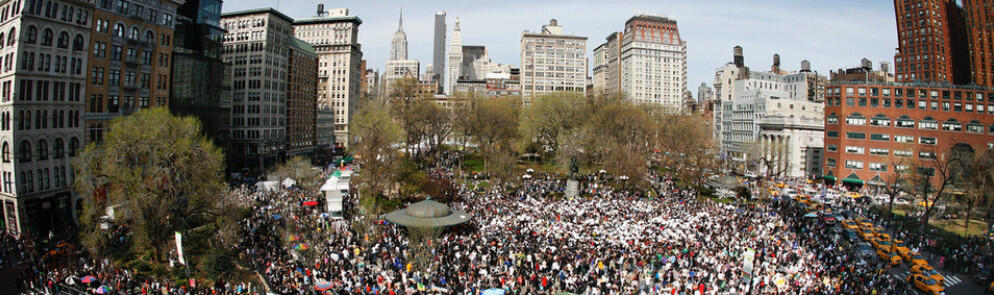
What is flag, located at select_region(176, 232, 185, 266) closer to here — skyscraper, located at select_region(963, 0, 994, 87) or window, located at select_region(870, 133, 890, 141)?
window, located at select_region(870, 133, 890, 141)

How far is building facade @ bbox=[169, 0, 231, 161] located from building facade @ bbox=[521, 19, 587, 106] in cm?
9488

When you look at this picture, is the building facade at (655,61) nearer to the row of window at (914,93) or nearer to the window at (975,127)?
the row of window at (914,93)

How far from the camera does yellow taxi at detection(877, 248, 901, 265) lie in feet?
115

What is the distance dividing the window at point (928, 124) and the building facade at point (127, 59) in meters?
90.9

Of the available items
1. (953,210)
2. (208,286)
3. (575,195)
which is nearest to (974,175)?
(953,210)

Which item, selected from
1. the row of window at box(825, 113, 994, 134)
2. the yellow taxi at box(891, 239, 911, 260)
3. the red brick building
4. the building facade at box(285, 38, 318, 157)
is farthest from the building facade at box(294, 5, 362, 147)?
the yellow taxi at box(891, 239, 911, 260)

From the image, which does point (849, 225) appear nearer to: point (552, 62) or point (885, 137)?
point (885, 137)

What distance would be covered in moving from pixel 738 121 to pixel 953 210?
6677cm

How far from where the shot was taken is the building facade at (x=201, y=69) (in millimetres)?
58250

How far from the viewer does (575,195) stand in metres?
51.2

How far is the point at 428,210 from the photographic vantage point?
35.3 meters

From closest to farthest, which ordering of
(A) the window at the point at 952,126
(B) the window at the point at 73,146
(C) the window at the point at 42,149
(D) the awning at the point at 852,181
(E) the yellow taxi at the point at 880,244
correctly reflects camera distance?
(E) the yellow taxi at the point at 880,244 → (C) the window at the point at 42,149 → (B) the window at the point at 73,146 → (A) the window at the point at 952,126 → (D) the awning at the point at 852,181

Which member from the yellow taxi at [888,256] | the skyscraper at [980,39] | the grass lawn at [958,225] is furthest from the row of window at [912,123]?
the yellow taxi at [888,256]

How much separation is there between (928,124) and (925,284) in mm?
53834
